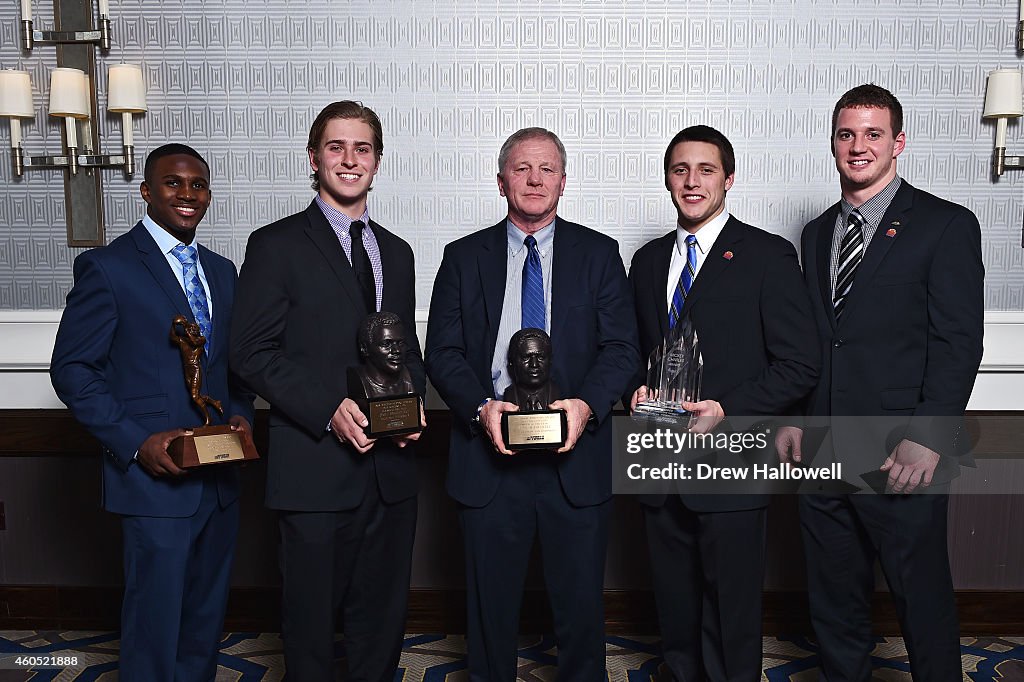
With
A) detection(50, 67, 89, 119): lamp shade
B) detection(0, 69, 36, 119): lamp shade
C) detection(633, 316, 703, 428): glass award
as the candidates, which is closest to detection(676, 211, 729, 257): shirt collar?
detection(633, 316, 703, 428): glass award

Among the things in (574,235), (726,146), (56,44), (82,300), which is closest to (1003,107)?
(726,146)

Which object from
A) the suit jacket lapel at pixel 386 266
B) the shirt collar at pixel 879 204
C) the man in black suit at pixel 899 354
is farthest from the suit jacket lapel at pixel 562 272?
the shirt collar at pixel 879 204

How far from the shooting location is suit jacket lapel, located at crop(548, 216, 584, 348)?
2.41 meters

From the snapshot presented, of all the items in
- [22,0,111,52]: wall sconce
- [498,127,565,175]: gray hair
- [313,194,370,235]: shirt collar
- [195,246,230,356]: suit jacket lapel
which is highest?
[22,0,111,52]: wall sconce

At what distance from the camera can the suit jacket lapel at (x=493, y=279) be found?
243 centimetres

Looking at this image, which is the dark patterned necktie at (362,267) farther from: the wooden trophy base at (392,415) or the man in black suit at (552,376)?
the wooden trophy base at (392,415)

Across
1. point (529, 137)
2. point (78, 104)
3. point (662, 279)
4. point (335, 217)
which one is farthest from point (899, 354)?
point (78, 104)

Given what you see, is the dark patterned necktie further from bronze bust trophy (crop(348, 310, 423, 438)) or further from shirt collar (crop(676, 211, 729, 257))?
shirt collar (crop(676, 211, 729, 257))

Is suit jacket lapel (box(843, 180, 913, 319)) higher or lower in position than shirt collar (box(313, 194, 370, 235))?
lower

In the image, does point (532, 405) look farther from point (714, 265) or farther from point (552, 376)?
point (714, 265)

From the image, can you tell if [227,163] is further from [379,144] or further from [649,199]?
[649,199]

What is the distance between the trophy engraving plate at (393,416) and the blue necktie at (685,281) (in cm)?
85

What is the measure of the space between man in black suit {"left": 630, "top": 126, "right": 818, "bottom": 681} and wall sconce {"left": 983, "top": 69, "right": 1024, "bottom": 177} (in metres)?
1.64

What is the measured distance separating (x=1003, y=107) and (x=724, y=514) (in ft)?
7.51
